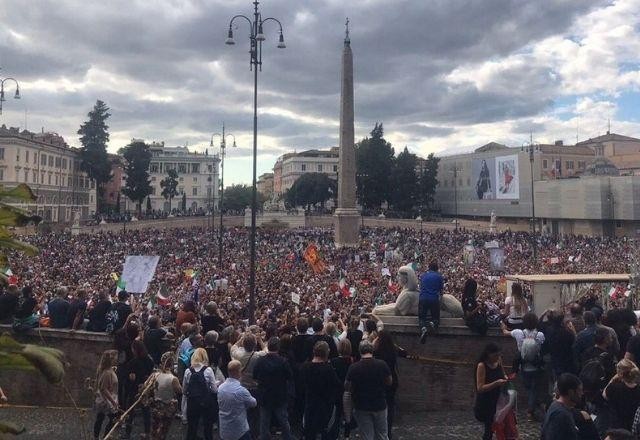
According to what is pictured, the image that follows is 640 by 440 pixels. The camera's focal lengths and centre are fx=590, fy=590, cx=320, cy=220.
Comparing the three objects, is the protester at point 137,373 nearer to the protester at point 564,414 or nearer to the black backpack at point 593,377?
the protester at point 564,414

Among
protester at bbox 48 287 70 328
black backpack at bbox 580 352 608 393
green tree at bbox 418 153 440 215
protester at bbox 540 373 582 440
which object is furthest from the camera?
green tree at bbox 418 153 440 215

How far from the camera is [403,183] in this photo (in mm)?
73312

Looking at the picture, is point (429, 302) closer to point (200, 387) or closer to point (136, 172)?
point (200, 387)

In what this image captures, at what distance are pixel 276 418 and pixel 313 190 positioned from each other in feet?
282

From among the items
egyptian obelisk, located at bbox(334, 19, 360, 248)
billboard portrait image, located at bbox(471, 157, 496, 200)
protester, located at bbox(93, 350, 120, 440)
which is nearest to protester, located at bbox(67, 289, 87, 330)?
protester, located at bbox(93, 350, 120, 440)

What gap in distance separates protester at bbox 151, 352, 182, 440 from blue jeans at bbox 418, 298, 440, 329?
3.74m

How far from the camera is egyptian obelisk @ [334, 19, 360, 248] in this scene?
131 ft

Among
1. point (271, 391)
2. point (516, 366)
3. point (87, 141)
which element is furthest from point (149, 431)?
point (87, 141)

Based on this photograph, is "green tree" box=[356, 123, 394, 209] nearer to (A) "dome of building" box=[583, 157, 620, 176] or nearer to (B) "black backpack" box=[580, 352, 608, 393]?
(A) "dome of building" box=[583, 157, 620, 176]

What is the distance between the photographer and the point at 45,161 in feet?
218

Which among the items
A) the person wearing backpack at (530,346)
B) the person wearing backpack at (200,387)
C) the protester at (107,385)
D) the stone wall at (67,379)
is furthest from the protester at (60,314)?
the person wearing backpack at (530,346)

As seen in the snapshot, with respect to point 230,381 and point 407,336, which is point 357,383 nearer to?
point 230,381

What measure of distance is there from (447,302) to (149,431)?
15.3 feet

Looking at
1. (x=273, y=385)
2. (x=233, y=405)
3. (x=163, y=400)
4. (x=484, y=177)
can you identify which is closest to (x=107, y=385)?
(x=163, y=400)
